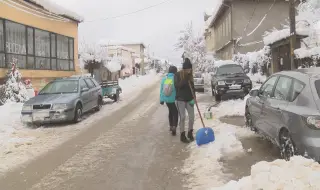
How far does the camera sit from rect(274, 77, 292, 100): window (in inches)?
235

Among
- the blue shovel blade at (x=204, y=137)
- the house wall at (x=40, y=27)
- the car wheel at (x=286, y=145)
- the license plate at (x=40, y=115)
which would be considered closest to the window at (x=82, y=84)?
the license plate at (x=40, y=115)

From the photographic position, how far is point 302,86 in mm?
5488

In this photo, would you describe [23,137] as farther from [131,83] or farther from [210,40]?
[210,40]

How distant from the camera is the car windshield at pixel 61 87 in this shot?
39.9 feet

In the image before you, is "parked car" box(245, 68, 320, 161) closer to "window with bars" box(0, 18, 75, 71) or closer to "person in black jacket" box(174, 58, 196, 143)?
"person in black jacket" box(174, 58, 196, 143)

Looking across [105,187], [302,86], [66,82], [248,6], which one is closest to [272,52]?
[248,6]

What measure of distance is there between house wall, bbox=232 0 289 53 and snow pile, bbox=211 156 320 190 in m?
27.0

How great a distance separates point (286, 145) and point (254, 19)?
89.1ft

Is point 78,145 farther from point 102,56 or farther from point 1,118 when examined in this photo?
point 102,56

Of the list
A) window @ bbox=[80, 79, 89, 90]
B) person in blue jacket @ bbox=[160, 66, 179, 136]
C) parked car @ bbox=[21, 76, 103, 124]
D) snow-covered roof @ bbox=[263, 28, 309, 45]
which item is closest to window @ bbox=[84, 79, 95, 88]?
parked car @ bbox=[21, 76, 103, 124]

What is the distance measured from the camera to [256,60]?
962 inches

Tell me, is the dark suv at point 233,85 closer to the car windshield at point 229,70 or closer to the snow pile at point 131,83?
the car windshield at point 229,70

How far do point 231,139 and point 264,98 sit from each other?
1059 millimetres

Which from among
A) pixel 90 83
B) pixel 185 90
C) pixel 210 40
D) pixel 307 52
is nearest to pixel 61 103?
pixel 90 83
